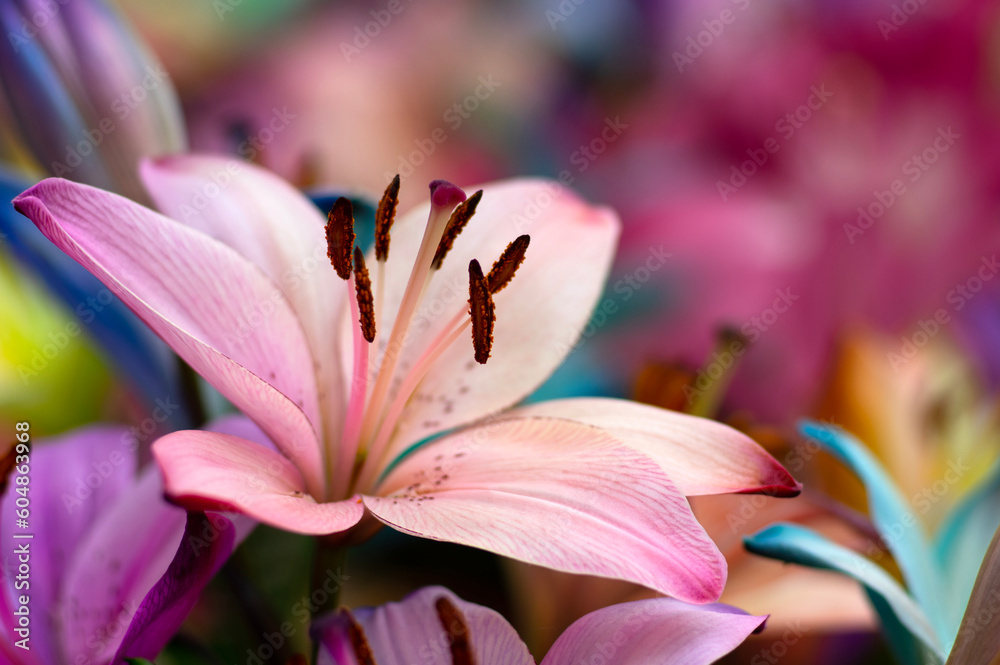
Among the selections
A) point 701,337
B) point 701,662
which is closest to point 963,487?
point 701,337

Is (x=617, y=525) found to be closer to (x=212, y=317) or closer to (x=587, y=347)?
(x=212, y=317)

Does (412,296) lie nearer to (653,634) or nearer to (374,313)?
(374,313)

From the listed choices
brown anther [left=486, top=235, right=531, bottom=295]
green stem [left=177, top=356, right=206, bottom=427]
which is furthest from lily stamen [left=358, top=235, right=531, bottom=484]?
green stem [left=177, top=356, right=206, bottom=427]

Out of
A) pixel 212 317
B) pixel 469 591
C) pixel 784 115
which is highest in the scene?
pixel 784 115

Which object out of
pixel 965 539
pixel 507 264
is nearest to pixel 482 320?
pixel 507 264

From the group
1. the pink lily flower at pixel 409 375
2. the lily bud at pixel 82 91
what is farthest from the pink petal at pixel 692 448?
the lily bud at pixel 82 91

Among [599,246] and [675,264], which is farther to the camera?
[675,264]
